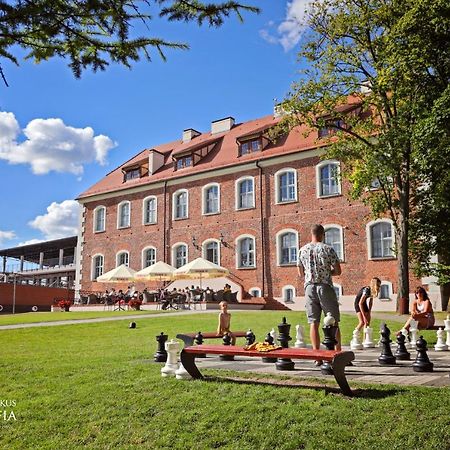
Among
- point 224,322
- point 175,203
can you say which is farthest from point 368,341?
point 175,203

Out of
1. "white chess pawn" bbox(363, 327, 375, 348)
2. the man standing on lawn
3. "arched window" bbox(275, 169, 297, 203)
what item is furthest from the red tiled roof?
the man standing on lawn

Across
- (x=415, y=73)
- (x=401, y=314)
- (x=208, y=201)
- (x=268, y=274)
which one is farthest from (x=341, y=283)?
(x=415, y=73)

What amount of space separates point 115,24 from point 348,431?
163 inches

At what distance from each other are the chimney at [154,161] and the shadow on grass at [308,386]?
2925 centimetres

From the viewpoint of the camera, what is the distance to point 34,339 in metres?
12.6

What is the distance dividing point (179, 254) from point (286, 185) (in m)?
8.23

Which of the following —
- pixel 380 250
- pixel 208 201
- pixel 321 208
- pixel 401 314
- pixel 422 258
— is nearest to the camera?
pixel 401 314

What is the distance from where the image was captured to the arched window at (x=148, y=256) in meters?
33.1

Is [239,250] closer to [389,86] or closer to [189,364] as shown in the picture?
[389,86]

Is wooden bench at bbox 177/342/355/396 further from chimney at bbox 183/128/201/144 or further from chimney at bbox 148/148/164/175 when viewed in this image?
chimney at bbox 183/128/201/144

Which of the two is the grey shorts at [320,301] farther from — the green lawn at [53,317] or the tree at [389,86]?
the green lawn at [53,317]

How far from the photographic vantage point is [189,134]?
3756cm

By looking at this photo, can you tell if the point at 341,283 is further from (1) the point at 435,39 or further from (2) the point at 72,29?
(2) the point at 72,29

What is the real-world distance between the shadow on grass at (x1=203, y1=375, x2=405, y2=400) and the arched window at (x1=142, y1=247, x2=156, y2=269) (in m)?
26.6
